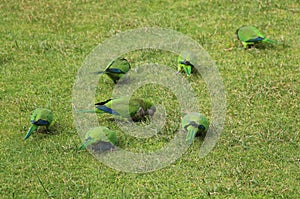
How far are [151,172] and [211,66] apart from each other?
1892mm

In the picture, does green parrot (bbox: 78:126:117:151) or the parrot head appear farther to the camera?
the parrot head

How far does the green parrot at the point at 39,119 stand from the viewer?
3.93 m

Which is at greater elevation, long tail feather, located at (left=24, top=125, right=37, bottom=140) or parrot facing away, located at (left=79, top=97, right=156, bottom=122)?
parrot facing away, located at (left=79, top=97, right=156, bottom=122)

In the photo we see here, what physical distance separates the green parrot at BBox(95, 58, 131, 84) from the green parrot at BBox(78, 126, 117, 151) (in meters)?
1.03

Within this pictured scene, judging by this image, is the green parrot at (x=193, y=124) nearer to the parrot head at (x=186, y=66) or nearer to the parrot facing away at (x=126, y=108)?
the parrot facing away at (x=126, y=108)

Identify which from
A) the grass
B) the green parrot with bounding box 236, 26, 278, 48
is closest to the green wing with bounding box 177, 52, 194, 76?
the grass

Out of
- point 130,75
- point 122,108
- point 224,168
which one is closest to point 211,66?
point 130,75

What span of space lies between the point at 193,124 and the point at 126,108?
569 mm

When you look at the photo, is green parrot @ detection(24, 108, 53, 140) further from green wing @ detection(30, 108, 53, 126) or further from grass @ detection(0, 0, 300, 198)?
grass @ detection(0, 0, 300, 198)

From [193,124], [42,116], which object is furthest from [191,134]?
[42,116]

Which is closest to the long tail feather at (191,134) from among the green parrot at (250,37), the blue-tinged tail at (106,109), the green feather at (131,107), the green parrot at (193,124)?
the green parrot at (193,124)

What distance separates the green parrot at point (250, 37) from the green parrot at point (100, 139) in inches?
84.5

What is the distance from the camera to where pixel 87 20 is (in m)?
6.33

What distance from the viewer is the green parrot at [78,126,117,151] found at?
3.76 meters
